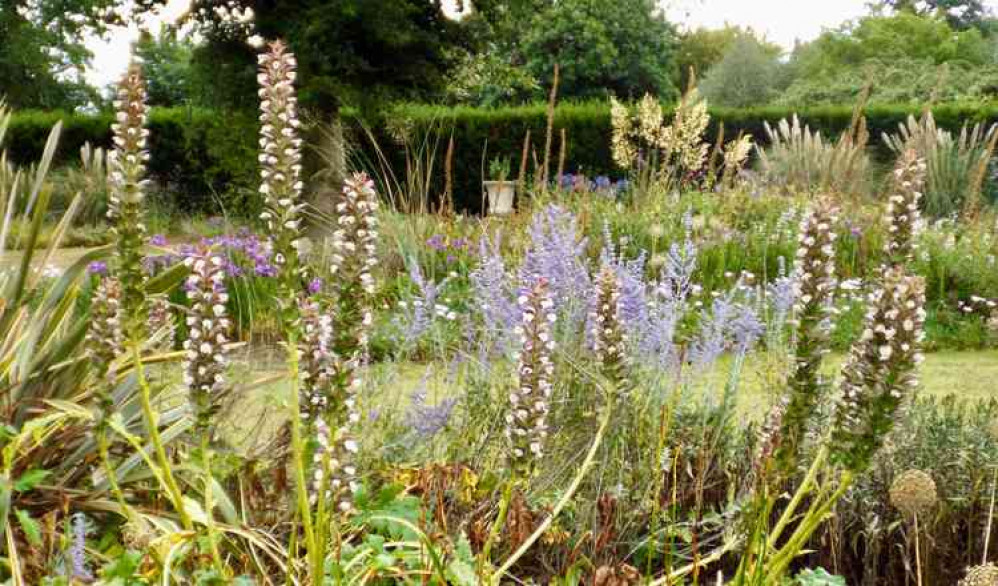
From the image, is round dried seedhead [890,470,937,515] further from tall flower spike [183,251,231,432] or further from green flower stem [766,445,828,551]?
tall flower spike [183,251,231,432]

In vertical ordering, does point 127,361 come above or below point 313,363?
below

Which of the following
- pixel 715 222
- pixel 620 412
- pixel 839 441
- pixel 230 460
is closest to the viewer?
pixel 839 441

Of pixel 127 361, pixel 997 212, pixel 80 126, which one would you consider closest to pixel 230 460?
pixel 127 361

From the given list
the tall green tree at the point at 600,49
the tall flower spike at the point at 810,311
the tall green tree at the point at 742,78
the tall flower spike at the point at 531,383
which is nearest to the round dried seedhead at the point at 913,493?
the tall flower spike at the point at 810,311

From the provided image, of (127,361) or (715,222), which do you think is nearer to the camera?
(127,361)

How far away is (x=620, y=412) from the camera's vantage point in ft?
10.3

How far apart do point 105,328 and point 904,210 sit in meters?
1.43

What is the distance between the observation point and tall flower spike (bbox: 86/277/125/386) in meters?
1.71

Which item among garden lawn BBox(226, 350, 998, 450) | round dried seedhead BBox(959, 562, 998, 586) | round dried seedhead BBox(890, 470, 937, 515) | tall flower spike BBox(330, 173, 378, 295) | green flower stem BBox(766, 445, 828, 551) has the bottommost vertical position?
garden lawn BBox(226, 350, 998, 450)

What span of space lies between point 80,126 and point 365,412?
15.7 m

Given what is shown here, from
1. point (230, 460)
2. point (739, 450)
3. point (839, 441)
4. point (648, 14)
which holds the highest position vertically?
point (648, 14)

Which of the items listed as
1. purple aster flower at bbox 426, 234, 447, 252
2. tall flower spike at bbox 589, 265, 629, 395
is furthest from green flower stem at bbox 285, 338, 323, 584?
purple aster flower at bbox 426, 234, 447, 252

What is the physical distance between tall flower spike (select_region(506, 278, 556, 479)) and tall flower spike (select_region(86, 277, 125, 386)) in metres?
0.69

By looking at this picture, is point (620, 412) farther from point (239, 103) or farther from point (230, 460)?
point (239, 103)
